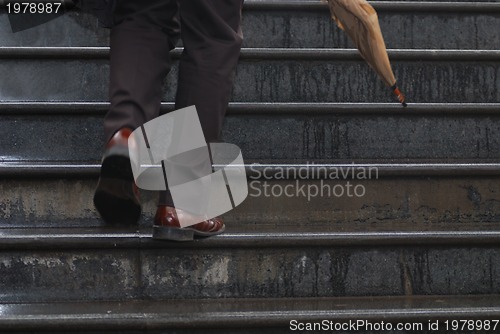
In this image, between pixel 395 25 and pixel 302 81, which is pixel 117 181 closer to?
pixel 302 81

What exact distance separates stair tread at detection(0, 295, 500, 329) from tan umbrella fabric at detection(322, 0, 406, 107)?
0.63m

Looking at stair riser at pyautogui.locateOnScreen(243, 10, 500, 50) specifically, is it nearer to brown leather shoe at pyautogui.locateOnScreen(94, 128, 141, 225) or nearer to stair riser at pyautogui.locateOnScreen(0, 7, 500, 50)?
stair riser at pyautogui.locateOnScreen(0, 7, 500, 50)

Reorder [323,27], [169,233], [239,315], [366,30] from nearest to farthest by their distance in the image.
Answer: [239,315], [169,233], [366,30], [323,27]

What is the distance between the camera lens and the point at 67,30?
3.05 meters

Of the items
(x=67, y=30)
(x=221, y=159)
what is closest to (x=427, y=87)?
(x=221, y=159)

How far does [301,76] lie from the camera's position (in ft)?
9.50

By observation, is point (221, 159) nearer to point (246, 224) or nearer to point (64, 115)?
point (246, 224)

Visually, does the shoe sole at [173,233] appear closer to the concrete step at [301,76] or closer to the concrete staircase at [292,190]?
the concrete staircase at [292,190]

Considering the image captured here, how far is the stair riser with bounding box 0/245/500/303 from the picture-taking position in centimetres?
226

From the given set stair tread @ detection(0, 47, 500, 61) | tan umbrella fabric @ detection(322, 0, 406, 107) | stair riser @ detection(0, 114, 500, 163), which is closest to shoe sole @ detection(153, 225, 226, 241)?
stair riser @ detection(0, 114, 500, 163)

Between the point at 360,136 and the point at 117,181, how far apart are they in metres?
0.92

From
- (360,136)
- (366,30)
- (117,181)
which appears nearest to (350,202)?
(360,136)

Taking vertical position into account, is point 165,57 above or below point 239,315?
above

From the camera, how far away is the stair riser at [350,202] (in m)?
2.47
